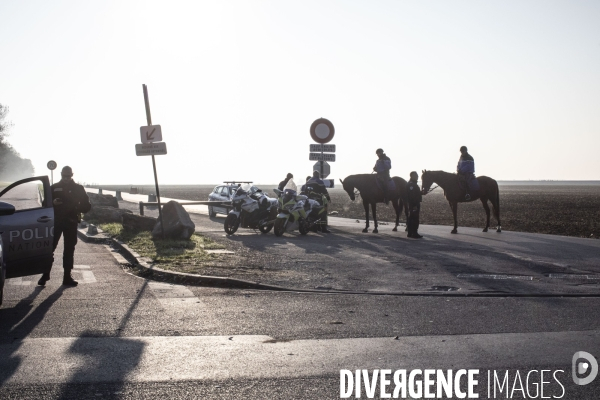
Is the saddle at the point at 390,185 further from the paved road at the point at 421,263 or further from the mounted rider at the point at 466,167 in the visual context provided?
the paved road at the point at 421,263

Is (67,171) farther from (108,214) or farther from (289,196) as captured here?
(108,214)

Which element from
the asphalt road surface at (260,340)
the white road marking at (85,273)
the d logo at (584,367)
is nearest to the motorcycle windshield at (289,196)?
the white road marking at (85,273)

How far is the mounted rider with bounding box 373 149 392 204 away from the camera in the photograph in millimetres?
23250

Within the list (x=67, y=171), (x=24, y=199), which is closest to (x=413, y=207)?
(x=67, y=171)

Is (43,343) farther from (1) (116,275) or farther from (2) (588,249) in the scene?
(2) (588,249)

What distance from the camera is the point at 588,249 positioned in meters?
17.0

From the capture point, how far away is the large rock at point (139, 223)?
21.3 meters

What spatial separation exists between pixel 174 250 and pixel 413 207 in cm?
754

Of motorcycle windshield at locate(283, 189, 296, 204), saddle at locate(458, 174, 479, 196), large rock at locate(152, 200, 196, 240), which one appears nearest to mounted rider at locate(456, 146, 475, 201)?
saddle at locate(458, 174, 479, 196)

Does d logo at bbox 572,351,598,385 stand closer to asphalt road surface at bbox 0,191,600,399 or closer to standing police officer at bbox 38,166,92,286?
asphalt road surface at bbox 0,191,600,399

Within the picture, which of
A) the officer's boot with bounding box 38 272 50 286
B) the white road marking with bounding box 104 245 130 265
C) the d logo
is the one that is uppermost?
the officer's boot with bounding box 38 272 50 286

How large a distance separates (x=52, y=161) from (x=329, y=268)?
39088 mm

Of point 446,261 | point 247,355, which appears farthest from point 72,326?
point 446,261

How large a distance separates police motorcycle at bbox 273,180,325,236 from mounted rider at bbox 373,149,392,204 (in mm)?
2559
